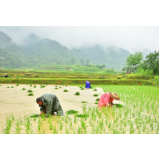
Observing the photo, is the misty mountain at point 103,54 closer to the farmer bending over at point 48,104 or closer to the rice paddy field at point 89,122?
the rice paddy field at point 89,122

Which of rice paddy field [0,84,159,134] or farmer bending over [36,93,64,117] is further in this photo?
farmer bending over [36,93,64,117]

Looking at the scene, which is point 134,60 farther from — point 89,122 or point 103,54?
point 103,54

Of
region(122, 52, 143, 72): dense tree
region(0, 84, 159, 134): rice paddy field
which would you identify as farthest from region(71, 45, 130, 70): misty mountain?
region(0, 84, 159, 134): rice paddy field

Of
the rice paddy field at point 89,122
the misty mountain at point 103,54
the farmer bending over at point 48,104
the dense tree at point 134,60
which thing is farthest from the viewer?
the misty mountain at point 103,54

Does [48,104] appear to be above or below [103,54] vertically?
below

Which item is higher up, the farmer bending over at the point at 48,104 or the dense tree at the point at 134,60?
the dense tree at the point at 134,60

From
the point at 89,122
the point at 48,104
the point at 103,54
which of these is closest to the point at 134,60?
the point at 89,122

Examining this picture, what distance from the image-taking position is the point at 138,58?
40.5 m

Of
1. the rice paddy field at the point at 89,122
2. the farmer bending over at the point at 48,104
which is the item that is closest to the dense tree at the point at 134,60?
the rice paddy field at the point at 89,122

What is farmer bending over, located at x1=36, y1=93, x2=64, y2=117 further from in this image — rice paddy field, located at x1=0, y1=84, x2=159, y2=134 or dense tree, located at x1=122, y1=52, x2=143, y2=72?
dense tree, located at x1=122, y1=52, x2=143, y2=72

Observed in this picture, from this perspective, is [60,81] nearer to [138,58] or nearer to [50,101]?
[50,101]

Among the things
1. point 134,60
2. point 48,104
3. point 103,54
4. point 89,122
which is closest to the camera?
point 89,122

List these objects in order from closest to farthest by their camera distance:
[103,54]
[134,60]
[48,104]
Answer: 1. [48,104]
2. [134,60]
3. [103,54]

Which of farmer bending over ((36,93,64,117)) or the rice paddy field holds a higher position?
farmer bending over ((36,93,64,117))
